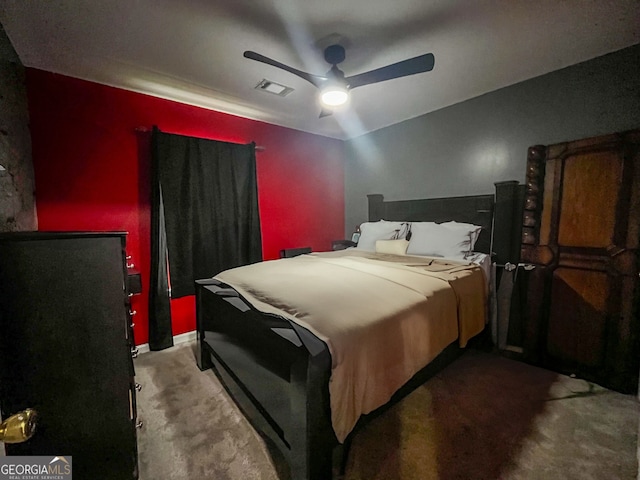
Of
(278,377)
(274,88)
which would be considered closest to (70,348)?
(278,377)

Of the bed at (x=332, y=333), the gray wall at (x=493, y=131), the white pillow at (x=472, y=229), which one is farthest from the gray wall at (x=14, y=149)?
the gray wall at (x=493, y=131)

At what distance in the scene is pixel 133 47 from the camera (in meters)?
1.83

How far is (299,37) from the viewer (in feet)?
5.71

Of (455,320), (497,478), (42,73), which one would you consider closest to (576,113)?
(455,320)

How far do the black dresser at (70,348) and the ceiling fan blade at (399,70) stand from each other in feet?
5.61

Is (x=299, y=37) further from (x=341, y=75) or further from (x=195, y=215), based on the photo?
(x=195, y=215)

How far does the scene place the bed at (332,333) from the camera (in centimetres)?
107

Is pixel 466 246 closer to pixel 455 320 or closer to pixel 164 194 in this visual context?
pixel 455 320

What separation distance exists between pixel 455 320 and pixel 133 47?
2.89m

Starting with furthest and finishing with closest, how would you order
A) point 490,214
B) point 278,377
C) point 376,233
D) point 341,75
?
point 376,233
point 490,214
point 341,75
point 278,377

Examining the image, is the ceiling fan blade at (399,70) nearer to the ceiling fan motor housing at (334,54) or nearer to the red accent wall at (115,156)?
the ceiling fan motor housing at (334,54)

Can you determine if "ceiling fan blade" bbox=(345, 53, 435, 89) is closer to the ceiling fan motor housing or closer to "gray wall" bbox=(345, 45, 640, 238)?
the ceiling fan motor housing

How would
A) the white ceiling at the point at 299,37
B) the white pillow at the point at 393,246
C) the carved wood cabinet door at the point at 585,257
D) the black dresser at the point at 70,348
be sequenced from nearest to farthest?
the black dresser at the point at 70,348 → the white ceiling at the point at 299,37 → the carved wood cabinet door at the point at 585,257 → the white pillow at the point at 393,246

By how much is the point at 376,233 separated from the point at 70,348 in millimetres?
2748
